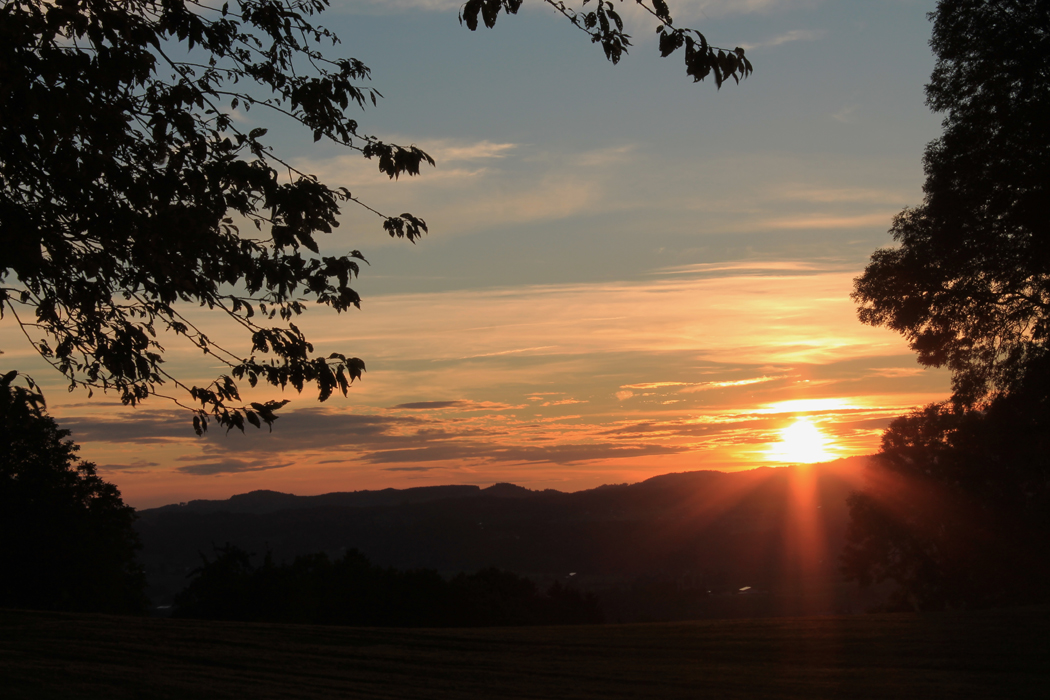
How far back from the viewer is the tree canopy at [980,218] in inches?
636

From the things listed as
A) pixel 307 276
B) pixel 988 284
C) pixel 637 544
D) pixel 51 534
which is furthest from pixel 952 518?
pixel 637 544

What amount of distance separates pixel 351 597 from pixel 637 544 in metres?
120

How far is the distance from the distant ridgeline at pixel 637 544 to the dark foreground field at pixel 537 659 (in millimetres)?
85606

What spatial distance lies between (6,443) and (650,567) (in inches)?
5004

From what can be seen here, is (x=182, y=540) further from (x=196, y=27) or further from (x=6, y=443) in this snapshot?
(x=196, y=27)

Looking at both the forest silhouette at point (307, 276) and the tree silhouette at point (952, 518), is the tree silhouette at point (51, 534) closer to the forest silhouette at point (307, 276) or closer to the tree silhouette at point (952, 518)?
the forest silhouette at point (307, 276)

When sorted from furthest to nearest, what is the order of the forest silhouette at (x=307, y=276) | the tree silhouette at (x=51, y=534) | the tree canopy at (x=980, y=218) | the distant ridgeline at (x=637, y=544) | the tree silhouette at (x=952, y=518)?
the distant ridgeline at (x=637, y=544) → the tree silhouette at (x=51, y=534) → the tree silhouette at (x=952, y=518) → the tree canopy at (x=980, y=218) → the forest silhouette at (x=307, y=276)

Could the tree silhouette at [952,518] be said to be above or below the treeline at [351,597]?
above

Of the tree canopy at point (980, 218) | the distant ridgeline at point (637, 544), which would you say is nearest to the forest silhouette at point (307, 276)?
the tree canopy at point (980, 218)

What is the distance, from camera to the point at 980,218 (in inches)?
688

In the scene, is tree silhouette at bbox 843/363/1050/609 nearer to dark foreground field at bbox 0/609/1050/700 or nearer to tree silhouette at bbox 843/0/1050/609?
tree silhouette at bbox 843/0/1050/609

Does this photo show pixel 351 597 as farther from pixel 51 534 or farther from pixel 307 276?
pixel 307 276

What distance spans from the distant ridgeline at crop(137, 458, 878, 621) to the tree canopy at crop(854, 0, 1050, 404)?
81.1m

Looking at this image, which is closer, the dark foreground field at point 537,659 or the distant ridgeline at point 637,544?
the dark foreground field at point 537,659
